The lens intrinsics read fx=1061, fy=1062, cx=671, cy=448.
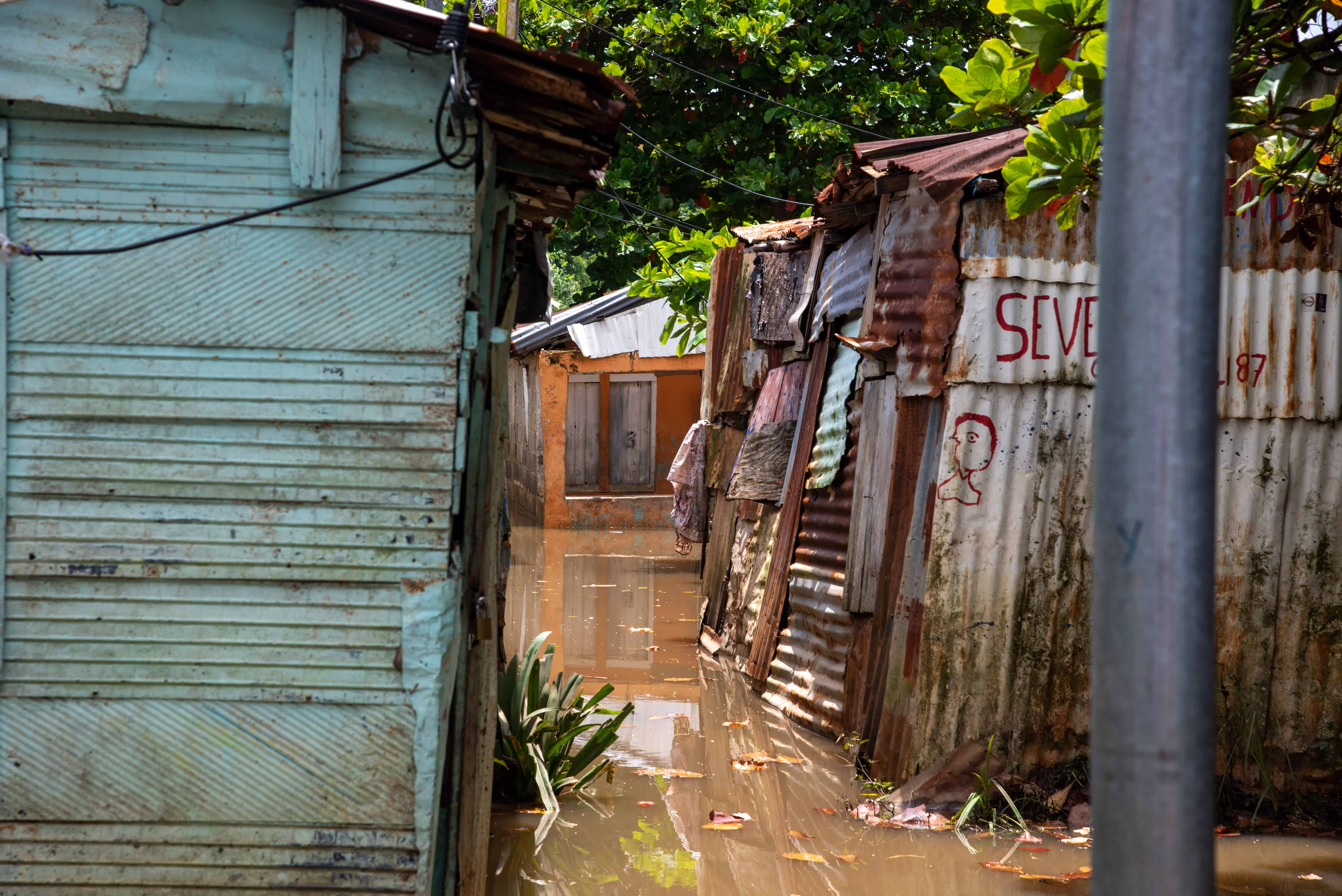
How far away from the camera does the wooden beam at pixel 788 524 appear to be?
7.27 meters

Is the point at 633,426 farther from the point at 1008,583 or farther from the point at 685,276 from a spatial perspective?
the point at 1008,583

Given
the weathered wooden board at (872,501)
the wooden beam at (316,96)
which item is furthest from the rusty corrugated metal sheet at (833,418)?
the wooden beam at (316,96)

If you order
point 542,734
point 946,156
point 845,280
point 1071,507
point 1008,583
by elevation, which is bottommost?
point 542,734

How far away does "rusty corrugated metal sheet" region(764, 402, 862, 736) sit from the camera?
6191 millimetres

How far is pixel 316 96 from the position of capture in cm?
300

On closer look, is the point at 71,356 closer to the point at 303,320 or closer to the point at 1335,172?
the point at 303,320

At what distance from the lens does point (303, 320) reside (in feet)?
10.2

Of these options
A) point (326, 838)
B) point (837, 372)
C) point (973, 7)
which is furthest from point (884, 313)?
point (973, 7)

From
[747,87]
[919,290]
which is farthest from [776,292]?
[747,87]

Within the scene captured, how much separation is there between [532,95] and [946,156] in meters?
2.94

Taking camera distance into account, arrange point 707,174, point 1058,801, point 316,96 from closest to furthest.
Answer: point 316,96 < point 1058,801 < point 707,174

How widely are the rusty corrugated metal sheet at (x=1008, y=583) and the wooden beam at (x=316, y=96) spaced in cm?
327

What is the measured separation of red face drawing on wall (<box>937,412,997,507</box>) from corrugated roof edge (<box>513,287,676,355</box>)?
11.4 meters

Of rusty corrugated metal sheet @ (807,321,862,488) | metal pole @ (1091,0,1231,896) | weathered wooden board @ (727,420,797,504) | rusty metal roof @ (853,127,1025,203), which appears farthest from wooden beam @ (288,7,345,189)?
weathered wooden board @ (727,420,797,504)
